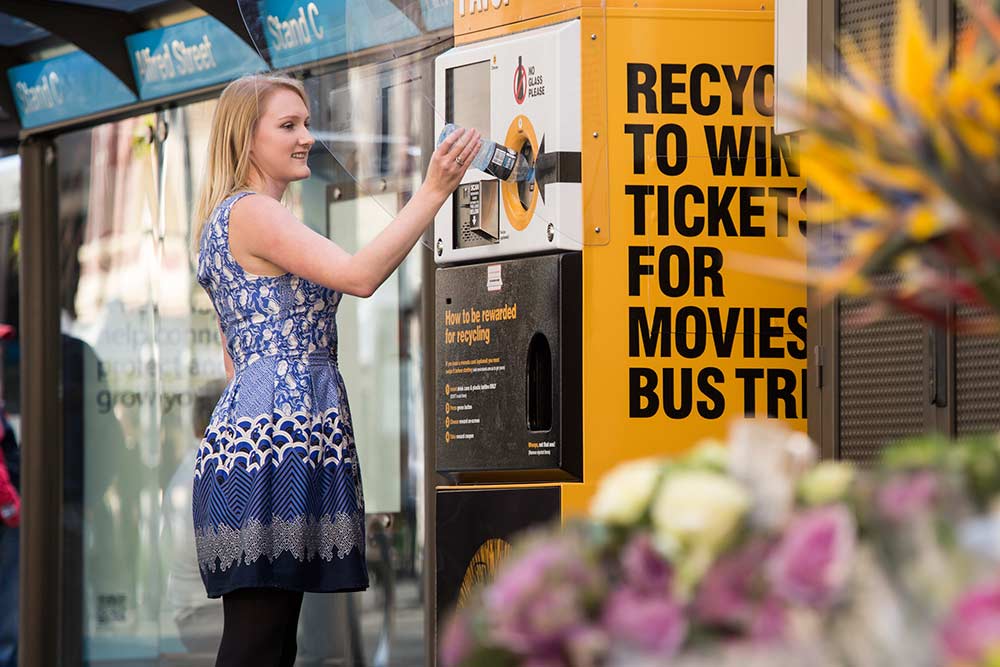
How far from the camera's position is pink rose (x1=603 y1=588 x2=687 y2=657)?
1.06 meters

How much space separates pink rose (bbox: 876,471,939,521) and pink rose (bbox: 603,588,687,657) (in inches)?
5.4

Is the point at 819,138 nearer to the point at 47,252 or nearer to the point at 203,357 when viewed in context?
the point at 203,357

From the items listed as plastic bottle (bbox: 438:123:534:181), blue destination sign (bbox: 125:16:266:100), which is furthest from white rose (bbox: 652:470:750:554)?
blue destination sign (bbox: 125:16:266:100)

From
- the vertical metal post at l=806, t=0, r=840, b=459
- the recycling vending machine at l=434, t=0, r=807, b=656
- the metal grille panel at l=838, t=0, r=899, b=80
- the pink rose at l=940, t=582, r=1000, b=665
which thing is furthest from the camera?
the recycling vending machine at l=434, t=0, r=807, b=656

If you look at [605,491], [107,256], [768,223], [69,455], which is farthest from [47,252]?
[605,491]

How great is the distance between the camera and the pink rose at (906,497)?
3.38 feet

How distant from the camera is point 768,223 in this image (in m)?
4.02

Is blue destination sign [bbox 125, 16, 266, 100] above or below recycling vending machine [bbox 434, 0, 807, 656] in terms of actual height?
above

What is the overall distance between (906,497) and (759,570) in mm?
97

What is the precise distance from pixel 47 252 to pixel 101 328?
1.38 feet

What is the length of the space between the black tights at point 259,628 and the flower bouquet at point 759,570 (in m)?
2.14

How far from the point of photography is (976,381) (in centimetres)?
327

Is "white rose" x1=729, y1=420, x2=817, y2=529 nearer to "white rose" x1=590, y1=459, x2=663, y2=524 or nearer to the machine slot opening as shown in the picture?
"white rose" x1=590, y1=459, x2=663, y2=524

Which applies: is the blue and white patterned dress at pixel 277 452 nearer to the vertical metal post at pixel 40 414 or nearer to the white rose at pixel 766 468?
the white rose at pixel 766 468
